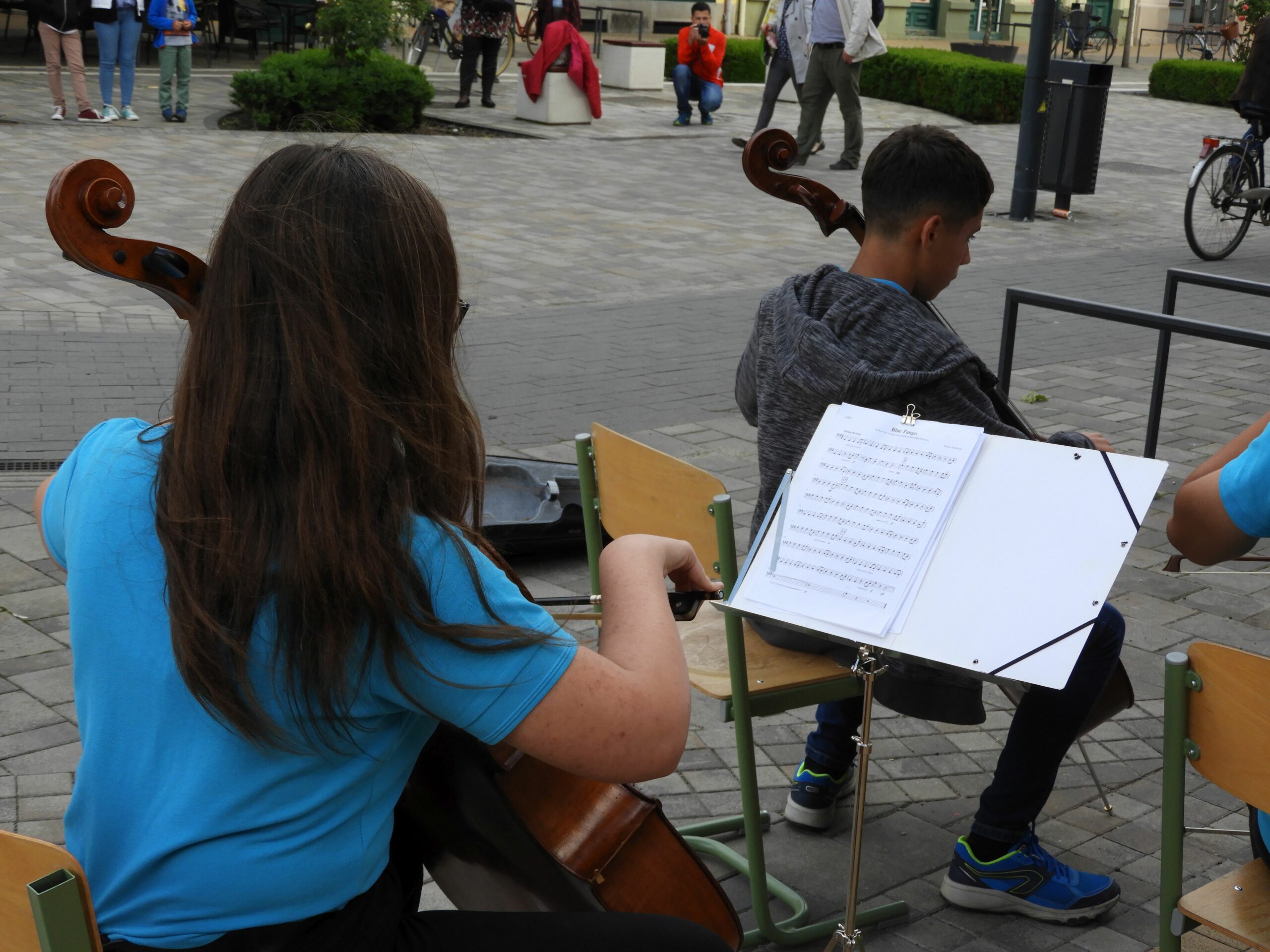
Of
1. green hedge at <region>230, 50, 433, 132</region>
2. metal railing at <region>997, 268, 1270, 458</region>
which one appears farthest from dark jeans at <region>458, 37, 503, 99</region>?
metal railing at <region>997, 268, 1270, 458</region>

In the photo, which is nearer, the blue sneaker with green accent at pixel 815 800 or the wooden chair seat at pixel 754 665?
the wooden chair seat at pixel 754 665

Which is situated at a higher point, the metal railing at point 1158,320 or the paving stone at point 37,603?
the metal railing at point 1158,320

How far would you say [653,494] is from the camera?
256 centimetres

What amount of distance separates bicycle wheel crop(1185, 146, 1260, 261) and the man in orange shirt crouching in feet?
21.5

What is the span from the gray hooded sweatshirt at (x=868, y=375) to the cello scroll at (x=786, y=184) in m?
0.15

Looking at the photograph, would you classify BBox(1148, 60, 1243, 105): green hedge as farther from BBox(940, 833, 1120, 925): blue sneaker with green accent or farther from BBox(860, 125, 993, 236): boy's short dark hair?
BBox(940, 833, 1120, 925): blue sneaker with green accent

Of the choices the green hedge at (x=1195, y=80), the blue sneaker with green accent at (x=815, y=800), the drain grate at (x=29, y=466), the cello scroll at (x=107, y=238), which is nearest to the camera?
the cello scroll at (x=107, y=238)

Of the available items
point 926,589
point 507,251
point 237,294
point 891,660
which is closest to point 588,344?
point 507,251

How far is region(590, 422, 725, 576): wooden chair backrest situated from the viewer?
2445 mm

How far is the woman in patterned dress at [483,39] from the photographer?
1423 centimetres

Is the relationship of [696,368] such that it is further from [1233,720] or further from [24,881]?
[24,881]

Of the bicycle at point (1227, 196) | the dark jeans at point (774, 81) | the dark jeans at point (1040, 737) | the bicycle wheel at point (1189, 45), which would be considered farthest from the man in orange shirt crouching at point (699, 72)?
the bicycle wheel at point (1189, 45)

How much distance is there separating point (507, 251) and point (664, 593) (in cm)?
726

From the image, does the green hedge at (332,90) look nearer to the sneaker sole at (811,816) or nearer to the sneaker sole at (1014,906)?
the sneaker sole at (811,816)
